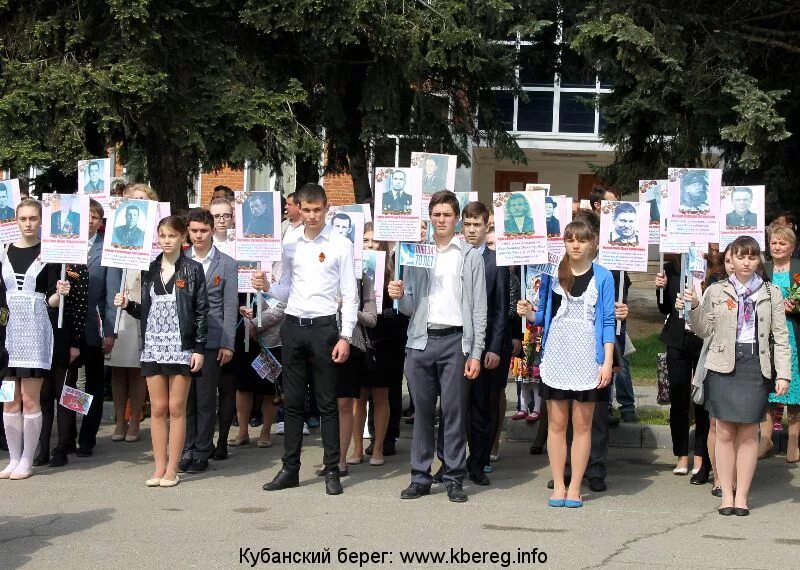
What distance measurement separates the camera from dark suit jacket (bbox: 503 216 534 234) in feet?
30.8

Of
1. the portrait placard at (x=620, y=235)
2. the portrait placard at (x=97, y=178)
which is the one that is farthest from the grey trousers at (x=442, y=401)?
the portrait placard at (x=97, y=178)

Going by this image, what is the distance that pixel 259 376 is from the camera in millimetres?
10781

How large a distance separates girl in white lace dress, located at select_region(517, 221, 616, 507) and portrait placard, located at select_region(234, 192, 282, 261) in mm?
2446

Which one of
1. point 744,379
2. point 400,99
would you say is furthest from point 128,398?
point 400,99

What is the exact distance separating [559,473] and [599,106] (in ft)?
37.8

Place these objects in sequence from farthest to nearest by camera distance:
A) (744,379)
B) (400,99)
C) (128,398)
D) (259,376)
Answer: (400,99) < (128,398) < (259,376) < (744,379)

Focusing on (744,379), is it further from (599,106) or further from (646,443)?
A: (599,106)

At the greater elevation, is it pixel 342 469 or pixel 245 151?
pixel 245 151

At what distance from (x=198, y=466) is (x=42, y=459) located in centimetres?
130

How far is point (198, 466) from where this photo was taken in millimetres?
9852

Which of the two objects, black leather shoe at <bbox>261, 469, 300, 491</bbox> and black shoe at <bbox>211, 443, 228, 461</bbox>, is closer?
black leather shoe at <bbox>261, 469, 300, 491</bbox>

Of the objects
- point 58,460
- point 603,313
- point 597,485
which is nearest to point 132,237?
point 58,460

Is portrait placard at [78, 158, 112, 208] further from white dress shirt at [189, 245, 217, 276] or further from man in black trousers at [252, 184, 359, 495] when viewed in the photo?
man in black trousers at [252, 184, 359, 495]

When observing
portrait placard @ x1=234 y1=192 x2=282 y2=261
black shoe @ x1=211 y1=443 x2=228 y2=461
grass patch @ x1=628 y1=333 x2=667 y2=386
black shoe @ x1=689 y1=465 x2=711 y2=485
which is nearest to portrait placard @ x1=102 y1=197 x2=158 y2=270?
portrait placard @ x1=234 y1=192 x2=282 y2=261
